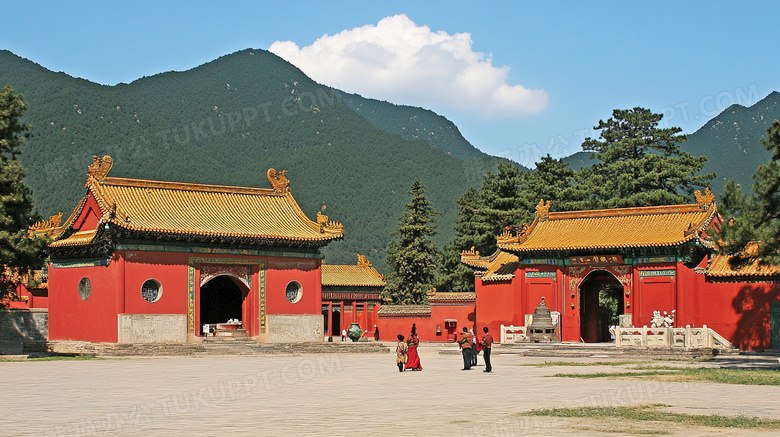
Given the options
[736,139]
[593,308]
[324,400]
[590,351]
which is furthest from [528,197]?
[736,139]

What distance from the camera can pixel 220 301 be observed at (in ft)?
132

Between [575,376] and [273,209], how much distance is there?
19.9m

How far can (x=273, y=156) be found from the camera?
11694 centimetres

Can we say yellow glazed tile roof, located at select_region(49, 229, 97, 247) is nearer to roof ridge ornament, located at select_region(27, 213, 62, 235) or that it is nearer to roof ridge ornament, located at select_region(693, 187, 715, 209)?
roof ridge ornament, located at select_region(27, 213, 62, 235)

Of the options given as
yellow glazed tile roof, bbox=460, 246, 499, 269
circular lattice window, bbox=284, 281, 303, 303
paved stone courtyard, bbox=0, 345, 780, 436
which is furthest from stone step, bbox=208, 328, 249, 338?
yellow glazed tile roof, bbox=460, 246, 499, 269

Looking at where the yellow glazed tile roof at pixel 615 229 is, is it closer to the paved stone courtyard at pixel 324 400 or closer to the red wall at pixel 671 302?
the red wall at pixel 671 302

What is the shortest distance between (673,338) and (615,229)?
28.0 feet

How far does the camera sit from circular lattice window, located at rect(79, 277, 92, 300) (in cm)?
3485

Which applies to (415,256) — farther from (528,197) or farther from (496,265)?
(496,265)

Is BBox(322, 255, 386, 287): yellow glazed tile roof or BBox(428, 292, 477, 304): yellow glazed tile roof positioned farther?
BBox(322, 255, 386, 287): yellow glazed tile roof

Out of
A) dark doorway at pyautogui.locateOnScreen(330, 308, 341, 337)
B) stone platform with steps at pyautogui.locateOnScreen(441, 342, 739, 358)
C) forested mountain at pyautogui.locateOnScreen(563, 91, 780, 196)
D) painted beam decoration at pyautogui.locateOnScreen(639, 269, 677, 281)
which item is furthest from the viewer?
forested mountain at pyautogui.locateOnScreen(563, 91, 780, 196)

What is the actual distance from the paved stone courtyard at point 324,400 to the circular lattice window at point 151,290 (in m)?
8.02

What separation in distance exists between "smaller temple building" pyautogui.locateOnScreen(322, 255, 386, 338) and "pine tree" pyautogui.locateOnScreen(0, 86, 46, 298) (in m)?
27.3

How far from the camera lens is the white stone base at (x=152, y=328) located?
33219mm
